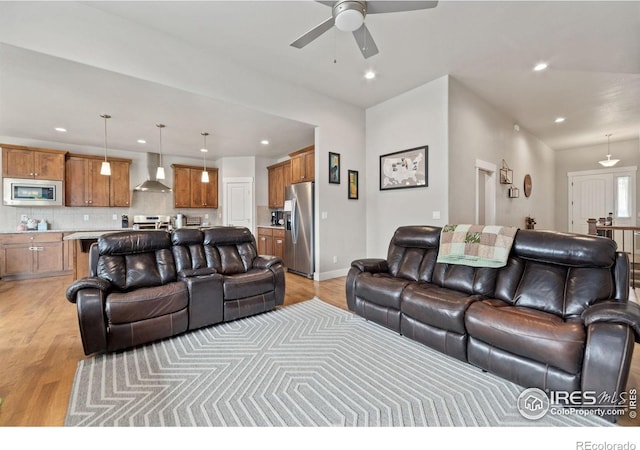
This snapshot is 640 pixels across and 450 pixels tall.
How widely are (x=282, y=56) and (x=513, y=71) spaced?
3312 mm

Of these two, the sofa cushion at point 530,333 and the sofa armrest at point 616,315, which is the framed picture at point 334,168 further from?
the sofa armrest at point 616,315

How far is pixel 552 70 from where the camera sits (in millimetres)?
3846

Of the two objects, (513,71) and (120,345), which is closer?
(120,345)

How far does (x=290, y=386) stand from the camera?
71.2 inches

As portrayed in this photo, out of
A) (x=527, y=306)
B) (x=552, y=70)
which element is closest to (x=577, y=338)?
(x=527, y=306)

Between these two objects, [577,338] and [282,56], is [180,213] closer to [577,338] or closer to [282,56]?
[282,56]

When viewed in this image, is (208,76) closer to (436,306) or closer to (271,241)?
(271,241)

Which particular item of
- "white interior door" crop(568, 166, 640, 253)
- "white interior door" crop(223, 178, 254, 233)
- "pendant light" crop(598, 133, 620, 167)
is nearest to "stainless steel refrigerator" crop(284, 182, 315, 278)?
"white interior door" crop(223, 178, 254, 233)

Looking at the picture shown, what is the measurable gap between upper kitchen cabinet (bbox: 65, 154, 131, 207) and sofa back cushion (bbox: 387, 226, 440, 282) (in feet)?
20.0

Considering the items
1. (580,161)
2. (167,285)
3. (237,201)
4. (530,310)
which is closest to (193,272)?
(167,285)

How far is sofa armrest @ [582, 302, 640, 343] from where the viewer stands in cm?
142

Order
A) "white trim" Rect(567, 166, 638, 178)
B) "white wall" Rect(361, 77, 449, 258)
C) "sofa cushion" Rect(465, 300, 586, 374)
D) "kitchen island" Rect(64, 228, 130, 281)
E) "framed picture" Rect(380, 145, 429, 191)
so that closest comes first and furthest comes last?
"sofa cushion" Rect(465, 300, 586, 374) → "kitchen island" Rect(64, 228, 130, 281) → "white wall" Rect(361, 77, 449, 258) → "framed picture" Rect(380, 145, 429, 191) → "white trim" Rect(567, 166, 638, 178)

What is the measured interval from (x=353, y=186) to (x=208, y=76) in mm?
2893

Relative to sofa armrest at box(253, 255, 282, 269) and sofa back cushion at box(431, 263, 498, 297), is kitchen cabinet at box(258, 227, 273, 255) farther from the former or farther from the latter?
sofa back cushion at box(431, 263, 498, 297)
